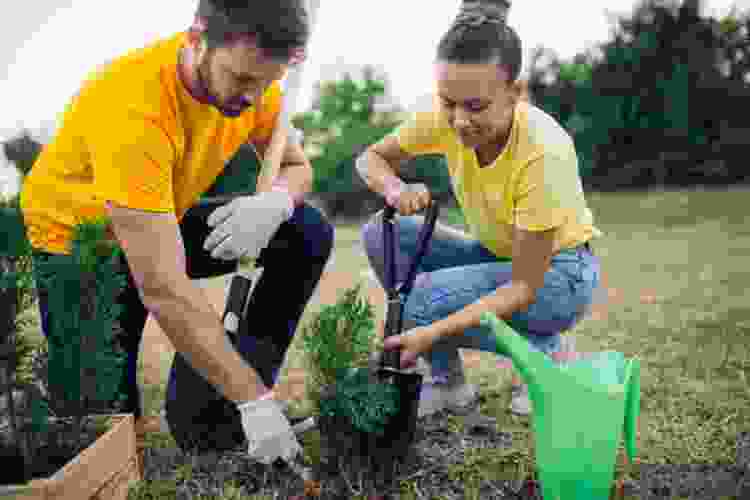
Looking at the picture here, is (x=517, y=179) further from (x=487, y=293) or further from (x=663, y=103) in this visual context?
(x=663, y=103)

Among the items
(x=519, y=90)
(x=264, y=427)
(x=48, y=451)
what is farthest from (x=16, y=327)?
(x=519, y=90)

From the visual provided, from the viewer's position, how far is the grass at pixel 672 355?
2402 mm

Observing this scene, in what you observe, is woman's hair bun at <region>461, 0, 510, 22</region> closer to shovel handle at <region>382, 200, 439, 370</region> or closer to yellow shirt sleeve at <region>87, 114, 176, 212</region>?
shovel handle at <region>382, 200, 439, 370</region>

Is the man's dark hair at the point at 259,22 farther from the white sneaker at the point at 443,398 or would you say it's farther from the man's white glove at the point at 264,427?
the white sneaker at the point at 443,398

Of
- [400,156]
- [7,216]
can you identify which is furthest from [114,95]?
[400,156]

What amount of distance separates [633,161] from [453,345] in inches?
835

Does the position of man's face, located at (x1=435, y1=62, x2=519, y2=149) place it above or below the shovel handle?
above

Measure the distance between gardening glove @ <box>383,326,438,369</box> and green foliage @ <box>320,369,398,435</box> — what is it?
17cm

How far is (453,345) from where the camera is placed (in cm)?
275

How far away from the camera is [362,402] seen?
2.01m

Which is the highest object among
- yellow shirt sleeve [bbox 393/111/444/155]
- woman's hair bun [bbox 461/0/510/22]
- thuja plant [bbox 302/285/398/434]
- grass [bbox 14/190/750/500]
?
woman's hair bun [bbox 461/0/510/22]

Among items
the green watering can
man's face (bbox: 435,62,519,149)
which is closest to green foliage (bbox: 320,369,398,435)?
the green watering can

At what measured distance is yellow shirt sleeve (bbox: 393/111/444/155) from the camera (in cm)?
278

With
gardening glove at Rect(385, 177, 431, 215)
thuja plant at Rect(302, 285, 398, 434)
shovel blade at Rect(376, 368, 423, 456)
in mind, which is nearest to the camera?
thuja plant at Rect(302, 285, 398, 434)
